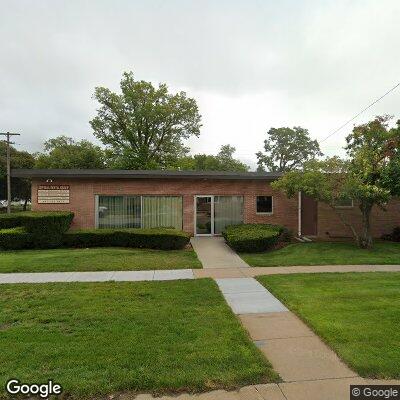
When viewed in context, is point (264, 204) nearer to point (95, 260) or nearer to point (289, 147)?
point (95, 260)

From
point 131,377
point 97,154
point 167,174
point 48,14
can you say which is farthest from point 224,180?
point 97,154

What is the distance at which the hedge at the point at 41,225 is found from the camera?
43.4 feet

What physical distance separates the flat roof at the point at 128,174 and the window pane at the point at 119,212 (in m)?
1.17

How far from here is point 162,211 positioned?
16.4m

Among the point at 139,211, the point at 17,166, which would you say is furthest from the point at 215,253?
the point at 17,166

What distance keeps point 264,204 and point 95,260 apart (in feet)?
30.2

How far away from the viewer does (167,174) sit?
15.9m

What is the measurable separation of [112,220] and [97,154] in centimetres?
2714

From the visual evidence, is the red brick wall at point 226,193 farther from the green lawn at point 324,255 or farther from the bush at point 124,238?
the green lawn at point 324,255

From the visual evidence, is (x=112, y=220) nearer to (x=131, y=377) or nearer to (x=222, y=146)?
(x=131, y=377)

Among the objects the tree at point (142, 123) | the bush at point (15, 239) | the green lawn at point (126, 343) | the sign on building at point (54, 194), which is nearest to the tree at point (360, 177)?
the green lawn at point (126, 343)

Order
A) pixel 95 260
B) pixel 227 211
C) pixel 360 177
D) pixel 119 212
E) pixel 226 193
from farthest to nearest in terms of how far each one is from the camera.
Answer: pixel 227 211 → pixel 226 193 → pixel 119 212 → pixel 360 177 → pixel 95 260

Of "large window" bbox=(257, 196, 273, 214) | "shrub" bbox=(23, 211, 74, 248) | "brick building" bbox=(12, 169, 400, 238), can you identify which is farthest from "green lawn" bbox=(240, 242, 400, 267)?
"shrub" bbox=(23, 211, 74, 248)

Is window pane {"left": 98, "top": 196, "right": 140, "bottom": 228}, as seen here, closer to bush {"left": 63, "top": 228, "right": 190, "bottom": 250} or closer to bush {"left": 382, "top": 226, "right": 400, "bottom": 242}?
bush {"left": 63, "top": 228, "right": 190, "bottom": 250}
